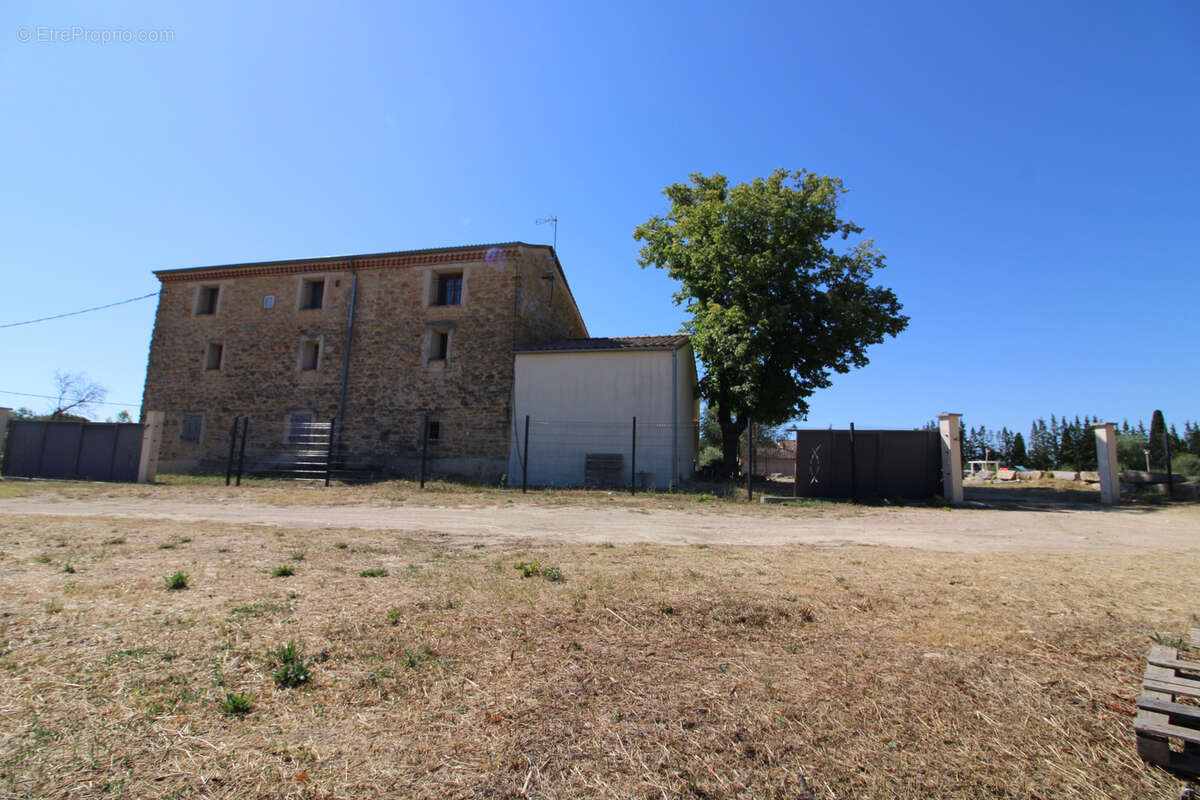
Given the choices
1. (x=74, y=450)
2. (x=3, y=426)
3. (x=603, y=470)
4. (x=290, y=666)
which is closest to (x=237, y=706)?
(x=290, y=666)

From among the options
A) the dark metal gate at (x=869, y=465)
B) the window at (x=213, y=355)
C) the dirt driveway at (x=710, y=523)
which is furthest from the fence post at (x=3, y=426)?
the dark metal gate at (x=869, y=465)

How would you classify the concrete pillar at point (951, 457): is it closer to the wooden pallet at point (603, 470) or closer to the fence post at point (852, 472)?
the fence post at point (852, 472)

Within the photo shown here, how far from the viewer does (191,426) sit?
2234 cm

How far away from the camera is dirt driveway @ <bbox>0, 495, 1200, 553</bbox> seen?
7121 millimetres

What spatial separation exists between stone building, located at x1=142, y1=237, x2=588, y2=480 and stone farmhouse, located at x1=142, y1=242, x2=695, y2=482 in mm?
46

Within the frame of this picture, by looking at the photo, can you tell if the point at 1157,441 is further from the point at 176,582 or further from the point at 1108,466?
the point at 176,582

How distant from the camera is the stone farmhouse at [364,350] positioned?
19281mm

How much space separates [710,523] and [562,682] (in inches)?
264

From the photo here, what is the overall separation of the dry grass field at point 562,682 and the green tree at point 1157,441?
50433 millimetres

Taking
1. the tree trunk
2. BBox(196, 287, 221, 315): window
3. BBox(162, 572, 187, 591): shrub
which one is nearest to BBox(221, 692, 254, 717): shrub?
BBox(162, 572, 187, 591): shrub

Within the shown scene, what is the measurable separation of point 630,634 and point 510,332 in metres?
16.7

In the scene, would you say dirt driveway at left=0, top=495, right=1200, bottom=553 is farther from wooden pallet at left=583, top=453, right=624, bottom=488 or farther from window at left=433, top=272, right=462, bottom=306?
window at left=433, top=272, right=462, bottom=306

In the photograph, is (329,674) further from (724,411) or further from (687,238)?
(687,238)

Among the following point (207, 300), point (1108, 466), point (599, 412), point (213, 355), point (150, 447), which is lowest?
point (150, 447)
